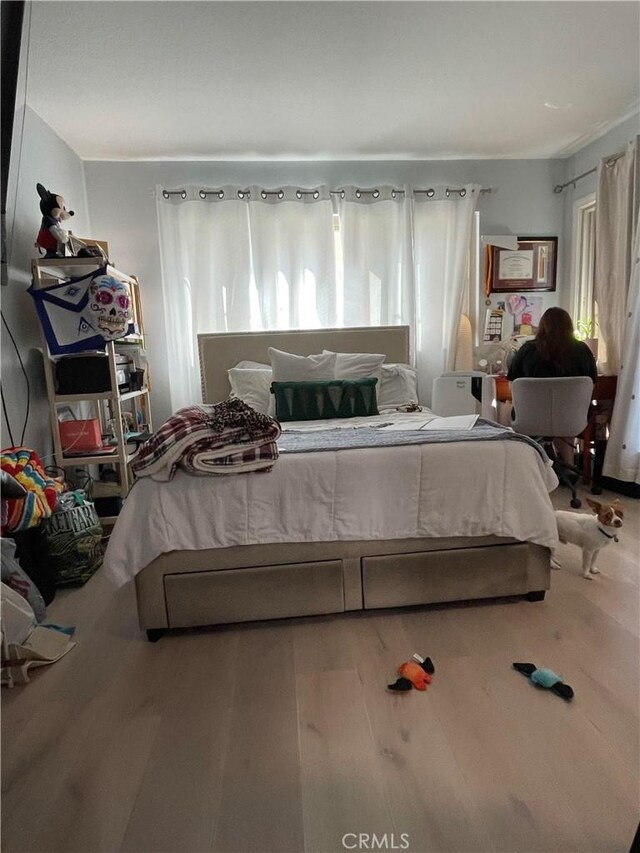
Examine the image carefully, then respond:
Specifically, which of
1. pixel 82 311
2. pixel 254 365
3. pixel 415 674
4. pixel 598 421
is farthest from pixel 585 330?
pixel 82 311

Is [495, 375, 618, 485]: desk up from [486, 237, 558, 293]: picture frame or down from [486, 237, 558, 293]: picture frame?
down

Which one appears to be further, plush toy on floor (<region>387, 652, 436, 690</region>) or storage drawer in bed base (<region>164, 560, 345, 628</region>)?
storage drawer in bed base (<region>164, 560, 345, 628</region>)

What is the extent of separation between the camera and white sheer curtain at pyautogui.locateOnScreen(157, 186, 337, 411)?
12.1ft

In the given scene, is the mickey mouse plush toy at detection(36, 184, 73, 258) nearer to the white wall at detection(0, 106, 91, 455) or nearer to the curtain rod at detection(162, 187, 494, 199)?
the white wall at detection(0, 106, 91, 455)

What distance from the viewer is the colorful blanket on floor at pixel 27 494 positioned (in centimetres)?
186

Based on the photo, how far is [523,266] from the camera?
4043 mm

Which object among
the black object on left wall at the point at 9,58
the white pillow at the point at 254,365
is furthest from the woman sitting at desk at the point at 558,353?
the black object on left wall at the point at 9,58

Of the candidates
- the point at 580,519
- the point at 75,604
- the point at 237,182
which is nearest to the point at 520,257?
the point at 237,182

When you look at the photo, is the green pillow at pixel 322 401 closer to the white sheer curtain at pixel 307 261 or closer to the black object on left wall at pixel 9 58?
the white sheer curtain at pixel 307 261

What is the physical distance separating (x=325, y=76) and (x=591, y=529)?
263 centimetres

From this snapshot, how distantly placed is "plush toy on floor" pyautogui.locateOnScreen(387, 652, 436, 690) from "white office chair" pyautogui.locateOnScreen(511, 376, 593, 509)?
75.5 inches

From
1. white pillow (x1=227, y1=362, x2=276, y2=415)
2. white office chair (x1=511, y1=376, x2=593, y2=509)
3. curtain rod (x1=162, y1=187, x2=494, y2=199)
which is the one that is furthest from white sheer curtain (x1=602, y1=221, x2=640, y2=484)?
white pillow (x1=227, y1=362, x2=276, y2=415)

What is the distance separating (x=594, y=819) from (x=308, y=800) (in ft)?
2.07

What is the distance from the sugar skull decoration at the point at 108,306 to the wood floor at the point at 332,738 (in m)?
1.52
